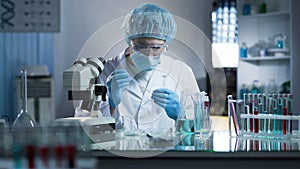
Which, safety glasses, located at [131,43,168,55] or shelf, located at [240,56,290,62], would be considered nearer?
safety glasses, located at [131,43,168,55]

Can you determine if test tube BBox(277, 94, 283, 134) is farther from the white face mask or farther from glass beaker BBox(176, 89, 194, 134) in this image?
the white face mask

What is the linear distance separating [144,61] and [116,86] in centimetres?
43

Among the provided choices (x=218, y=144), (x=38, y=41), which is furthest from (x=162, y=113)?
(x=38, y=41)

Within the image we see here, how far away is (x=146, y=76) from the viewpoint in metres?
2.97

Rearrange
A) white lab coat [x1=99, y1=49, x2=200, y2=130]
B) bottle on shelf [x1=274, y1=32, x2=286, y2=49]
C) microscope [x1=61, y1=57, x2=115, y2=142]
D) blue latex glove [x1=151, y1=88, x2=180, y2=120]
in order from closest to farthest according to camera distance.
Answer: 1. microscope [x1=61, y1=57, x2=115, y2=142]
2. blue latex glove [x1=151, y1=88, x2=180, y2=120]
3. white lab coat [x1=99, y1=49, x2=200, y2=130]
4. bottle on shelf [x1=274, y1=32, x2=286, y2=49]

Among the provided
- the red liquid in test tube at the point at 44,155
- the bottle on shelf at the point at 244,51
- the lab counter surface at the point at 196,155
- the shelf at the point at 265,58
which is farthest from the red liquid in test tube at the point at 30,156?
the bottle on shelf at the point at 244,51

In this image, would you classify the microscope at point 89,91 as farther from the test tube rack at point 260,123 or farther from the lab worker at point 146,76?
the test tube rack at point 260,123

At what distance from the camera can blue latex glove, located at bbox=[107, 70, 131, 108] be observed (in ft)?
8.24

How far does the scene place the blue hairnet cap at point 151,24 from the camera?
2.67 m

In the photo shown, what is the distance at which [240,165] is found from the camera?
1.75 metres

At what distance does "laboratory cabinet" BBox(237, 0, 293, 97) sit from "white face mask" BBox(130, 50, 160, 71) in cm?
189

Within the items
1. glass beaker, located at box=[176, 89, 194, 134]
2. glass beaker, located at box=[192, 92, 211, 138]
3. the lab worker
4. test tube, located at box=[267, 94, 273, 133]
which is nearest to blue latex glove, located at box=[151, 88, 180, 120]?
the lab worker

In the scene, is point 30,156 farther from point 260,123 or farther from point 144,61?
point 144,61

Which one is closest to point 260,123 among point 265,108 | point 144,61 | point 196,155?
point 265,108
